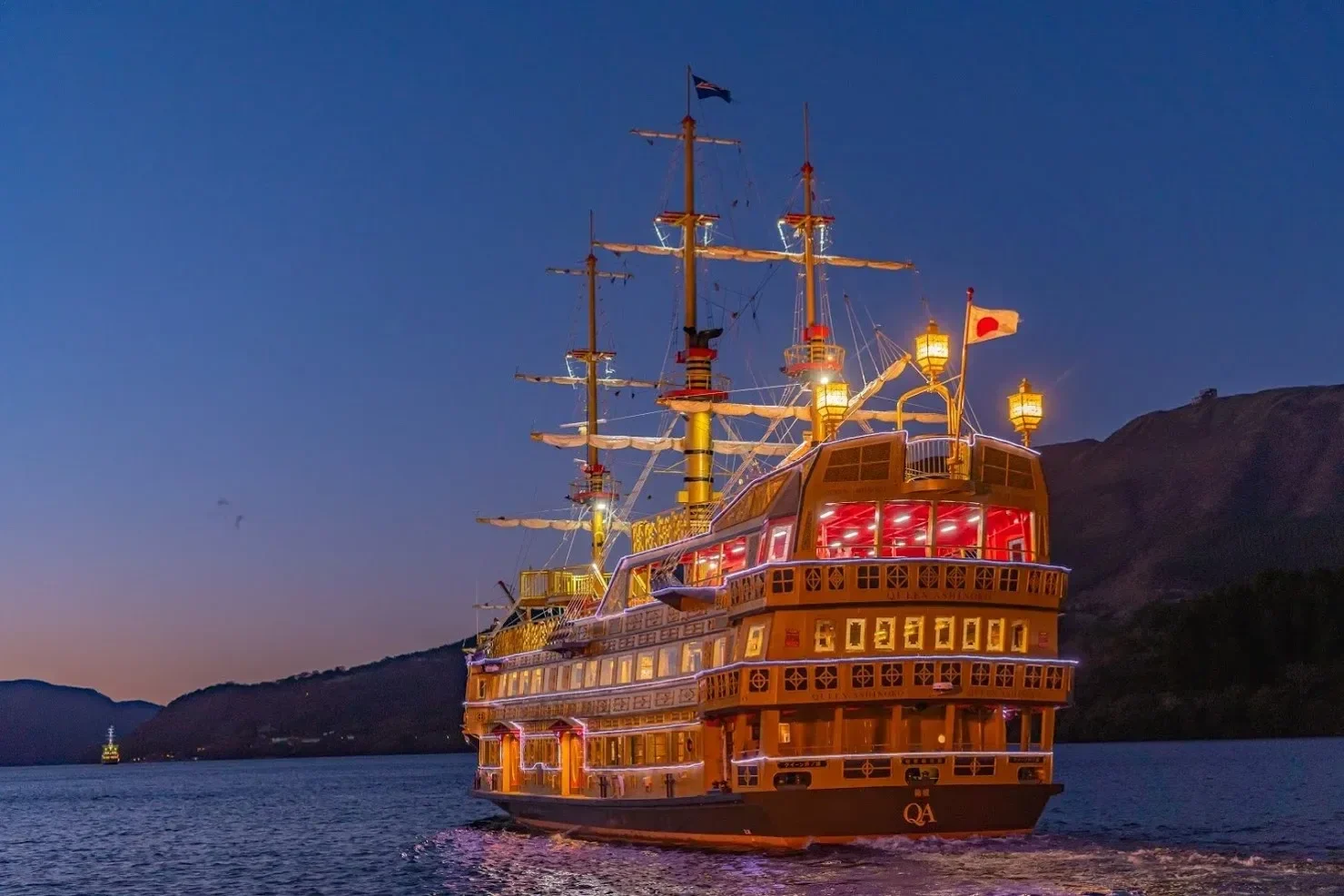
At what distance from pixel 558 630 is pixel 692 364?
10157 mm

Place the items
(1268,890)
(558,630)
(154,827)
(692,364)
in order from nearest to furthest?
(1268,890)
(558,630)
(692,364)
(154,827)

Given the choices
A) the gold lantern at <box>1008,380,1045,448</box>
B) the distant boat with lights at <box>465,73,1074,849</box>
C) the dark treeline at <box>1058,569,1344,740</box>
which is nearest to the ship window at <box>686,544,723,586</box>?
the distant boat with lights at <box>465,73,1074,849</box>

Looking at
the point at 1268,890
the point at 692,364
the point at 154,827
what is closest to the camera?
the point at 1268,890

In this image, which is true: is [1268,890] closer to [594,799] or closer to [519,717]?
[594,799]

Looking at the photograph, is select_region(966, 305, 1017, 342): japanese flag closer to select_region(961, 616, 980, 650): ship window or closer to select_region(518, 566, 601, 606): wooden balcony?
select_region(961, 616, 980, 650): ship window

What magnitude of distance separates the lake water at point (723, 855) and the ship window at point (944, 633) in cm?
442

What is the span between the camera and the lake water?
3528cm

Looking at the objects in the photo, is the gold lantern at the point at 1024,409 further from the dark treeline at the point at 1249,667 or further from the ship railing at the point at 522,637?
the dark treeline at the point at 1249,667

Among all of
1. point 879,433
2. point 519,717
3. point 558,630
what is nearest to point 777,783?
point 879,433

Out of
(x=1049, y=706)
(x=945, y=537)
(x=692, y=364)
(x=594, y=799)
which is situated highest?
(x=692, y=364)

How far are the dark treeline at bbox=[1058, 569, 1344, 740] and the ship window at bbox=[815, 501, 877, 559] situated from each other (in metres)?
94.6

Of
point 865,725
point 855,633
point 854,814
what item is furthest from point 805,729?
point 855,633

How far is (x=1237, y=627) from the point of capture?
12962cm

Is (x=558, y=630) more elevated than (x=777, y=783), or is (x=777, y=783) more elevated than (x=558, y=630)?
(x=558, y=630)
